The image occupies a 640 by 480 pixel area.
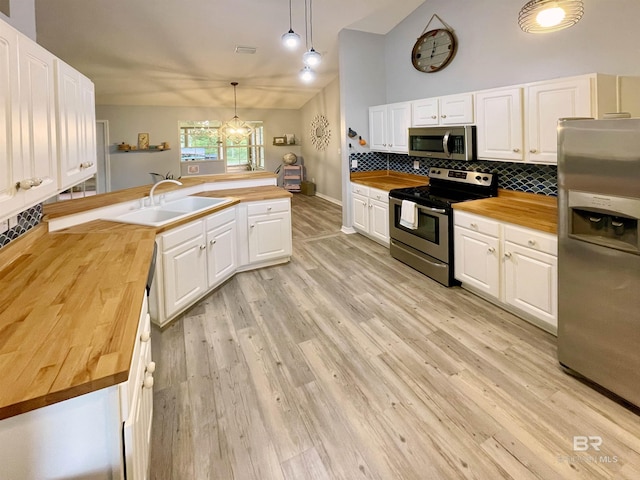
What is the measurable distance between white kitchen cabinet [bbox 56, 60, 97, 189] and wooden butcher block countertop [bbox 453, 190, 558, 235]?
2958 millimetres

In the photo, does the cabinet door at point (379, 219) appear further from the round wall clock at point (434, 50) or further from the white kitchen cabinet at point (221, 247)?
the white kitchen cabinet at point (221, 247)

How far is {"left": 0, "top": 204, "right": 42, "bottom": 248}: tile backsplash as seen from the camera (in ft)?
6.09

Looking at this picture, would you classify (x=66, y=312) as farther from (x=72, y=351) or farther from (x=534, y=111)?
(x=534, y=111)

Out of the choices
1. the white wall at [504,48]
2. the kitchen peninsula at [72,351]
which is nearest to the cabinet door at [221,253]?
the kitchen peninsula at [72,351]

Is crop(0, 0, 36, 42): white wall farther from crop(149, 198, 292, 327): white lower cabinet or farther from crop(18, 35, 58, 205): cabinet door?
crop(149, 198, 292, 327): white lower cabinet

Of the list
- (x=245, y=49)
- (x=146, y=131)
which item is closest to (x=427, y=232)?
(x=245, y=49)

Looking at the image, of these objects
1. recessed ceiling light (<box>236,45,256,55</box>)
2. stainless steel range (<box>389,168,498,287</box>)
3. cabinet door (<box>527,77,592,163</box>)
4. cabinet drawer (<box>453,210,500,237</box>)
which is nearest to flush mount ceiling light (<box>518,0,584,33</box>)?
cabinet door (<box>527,77,592,163</box>)

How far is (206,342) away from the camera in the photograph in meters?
2.73

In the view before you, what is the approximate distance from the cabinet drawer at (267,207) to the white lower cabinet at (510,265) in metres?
1.89

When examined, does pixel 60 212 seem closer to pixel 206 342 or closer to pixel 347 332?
pixel 206 342

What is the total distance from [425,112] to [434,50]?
0.97 metres

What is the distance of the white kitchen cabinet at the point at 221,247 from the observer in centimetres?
344

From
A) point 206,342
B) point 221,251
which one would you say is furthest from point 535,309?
point 221,251

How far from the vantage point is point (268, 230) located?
13.9 ft
